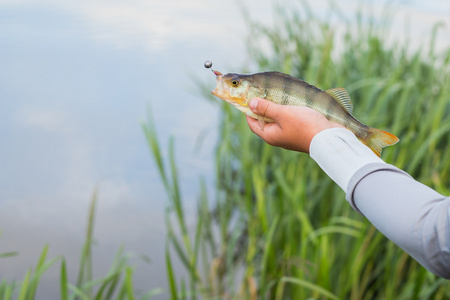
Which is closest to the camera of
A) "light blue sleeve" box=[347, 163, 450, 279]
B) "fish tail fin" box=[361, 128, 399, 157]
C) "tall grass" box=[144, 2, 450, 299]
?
"light blue sleeve" box=[347, 163, 450, 279]

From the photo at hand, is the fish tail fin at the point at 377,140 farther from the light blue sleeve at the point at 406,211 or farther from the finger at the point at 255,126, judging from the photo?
the finger at the point at 255,126

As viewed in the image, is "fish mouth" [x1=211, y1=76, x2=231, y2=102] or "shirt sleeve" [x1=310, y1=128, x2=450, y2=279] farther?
"fish mouth" [x1=211, y1=76, x2=231, y2=102]

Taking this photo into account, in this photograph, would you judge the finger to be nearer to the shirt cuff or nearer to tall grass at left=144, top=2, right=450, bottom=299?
the shirt cuff

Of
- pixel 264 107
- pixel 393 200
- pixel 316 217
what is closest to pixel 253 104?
pixel 264 107

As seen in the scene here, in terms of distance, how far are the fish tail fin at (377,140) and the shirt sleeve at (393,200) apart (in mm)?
26

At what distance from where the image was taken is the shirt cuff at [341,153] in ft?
2.58

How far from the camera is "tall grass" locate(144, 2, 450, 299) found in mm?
1865

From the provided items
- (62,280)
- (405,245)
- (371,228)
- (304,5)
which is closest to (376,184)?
(405,245)

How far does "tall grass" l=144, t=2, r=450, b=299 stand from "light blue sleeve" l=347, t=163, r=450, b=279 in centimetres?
95

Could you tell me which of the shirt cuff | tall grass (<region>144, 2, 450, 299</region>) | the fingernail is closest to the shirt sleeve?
the shirt cuff

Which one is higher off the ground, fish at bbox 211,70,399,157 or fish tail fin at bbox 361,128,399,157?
fish at bbox 211,70,399,157

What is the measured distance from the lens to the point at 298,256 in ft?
6.36

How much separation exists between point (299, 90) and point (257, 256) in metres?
1.76

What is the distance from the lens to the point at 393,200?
73 cm
